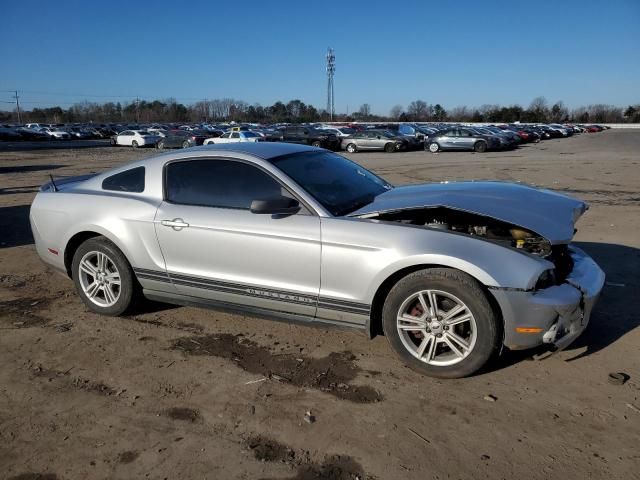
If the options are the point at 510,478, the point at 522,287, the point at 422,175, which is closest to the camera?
the point at 510,478

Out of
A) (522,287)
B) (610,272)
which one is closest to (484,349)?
(522,287)

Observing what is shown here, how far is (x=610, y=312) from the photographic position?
4.54 metres

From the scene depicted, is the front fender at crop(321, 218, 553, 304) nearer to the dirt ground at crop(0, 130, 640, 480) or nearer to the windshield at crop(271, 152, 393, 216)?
the windshield at crop(271, 152, 393, 216)

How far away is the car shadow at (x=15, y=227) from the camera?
24.8 feet

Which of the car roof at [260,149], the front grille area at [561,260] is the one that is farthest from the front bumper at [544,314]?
the car roof at [260,149]

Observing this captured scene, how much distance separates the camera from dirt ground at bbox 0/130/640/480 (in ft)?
8.75

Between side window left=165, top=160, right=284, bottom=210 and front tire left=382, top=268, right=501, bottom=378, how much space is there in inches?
49.1

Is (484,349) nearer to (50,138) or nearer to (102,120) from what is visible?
(50,138)

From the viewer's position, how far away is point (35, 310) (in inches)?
193

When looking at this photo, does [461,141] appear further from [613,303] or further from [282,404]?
[282,404]

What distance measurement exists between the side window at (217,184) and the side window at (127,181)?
295mm

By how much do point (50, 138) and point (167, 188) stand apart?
6082cm

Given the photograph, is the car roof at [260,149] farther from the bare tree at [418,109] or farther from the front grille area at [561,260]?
the bare tree at [418,109]

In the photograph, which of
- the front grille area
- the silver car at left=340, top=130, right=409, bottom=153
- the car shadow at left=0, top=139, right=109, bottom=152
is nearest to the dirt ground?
the front grille area
